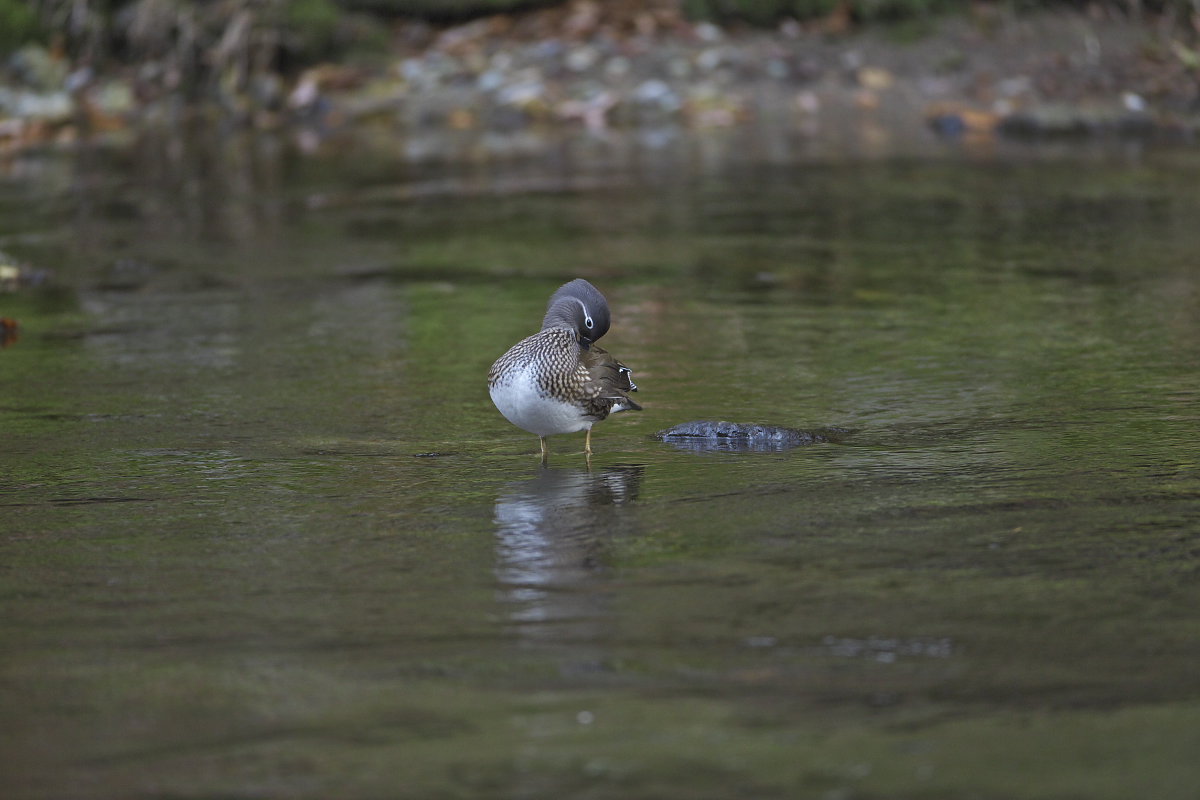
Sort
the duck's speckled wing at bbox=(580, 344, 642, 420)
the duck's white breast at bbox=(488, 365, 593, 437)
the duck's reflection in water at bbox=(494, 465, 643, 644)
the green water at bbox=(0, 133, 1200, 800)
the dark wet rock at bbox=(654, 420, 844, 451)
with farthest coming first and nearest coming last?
1. the dark wet rock at bbox=(654, 420, 844, 451)
2. the duck's speckled wing at bbox=(580, 344, 642, 420)
3. the duck's white breast at bbox=(488, 365, 593, 437)
4. the duck's reflection in water at bbox=(494, 465, 643, 644)
5. the green water at bbox=(0, 133, 1200, 800)

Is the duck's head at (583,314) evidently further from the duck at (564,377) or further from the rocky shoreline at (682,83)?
the rocky shoreline at (682,83)

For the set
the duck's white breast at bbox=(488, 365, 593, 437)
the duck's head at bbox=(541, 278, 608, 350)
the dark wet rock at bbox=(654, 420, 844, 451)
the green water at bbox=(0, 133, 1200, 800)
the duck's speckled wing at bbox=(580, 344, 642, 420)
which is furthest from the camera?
the duck's head at bbox=(541, 278, 608, 350)

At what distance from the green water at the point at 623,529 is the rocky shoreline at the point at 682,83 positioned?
6.55 m

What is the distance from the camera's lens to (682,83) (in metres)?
20.3

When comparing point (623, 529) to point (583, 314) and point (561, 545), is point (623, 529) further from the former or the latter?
point (583, 314)

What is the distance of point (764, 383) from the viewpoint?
8.57 m

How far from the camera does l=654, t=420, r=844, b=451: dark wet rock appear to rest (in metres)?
7.37

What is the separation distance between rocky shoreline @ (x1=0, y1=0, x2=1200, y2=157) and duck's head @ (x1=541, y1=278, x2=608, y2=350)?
436 inches

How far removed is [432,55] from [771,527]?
54.0ft

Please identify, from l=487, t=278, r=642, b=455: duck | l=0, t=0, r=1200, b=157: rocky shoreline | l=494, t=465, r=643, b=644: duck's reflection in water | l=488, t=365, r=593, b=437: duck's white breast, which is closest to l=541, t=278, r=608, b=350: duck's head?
l=487, t=278, r=642, b=455: duck

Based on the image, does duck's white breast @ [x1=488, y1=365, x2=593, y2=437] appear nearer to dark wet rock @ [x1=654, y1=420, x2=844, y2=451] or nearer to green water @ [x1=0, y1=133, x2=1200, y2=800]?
green water @ [x1=0, y1=133, x2=1200, y2=800]

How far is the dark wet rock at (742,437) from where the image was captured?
290 inches

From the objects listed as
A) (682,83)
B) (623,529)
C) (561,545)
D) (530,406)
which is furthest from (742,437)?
(682,83)

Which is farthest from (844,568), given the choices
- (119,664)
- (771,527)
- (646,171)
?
(646,171)
